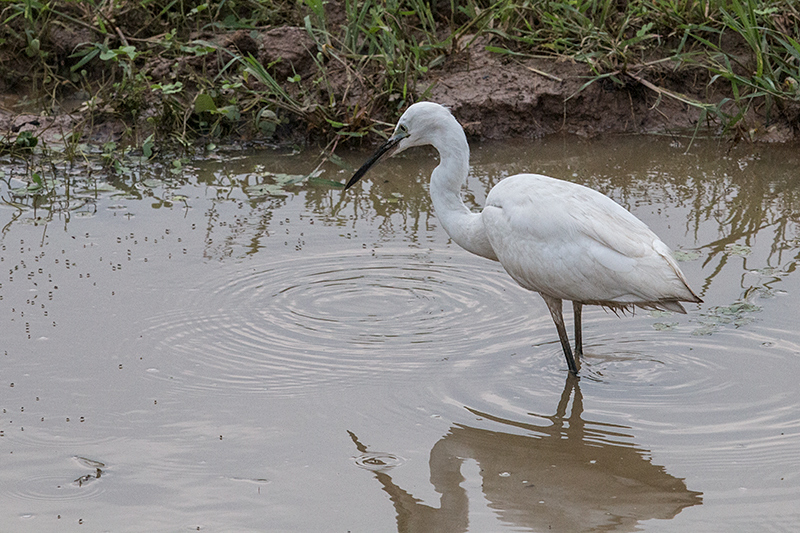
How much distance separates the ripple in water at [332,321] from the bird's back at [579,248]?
A: 55 centimetres

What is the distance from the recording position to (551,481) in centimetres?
346

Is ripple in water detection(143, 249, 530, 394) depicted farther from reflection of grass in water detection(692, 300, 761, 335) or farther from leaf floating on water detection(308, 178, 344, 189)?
leaf floating on water detection(308, 178, 344, 189)

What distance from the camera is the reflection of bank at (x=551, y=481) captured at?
3232 mm

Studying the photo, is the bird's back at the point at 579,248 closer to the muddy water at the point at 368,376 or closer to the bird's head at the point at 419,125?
the muddy water at the point at 368,376

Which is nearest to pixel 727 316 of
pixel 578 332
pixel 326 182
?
pixel 578 332

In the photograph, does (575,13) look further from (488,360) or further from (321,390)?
(321,390)

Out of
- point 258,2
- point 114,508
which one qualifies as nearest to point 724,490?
point 114,508

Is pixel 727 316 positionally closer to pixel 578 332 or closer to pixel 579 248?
pixel 578 332

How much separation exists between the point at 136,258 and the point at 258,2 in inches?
142

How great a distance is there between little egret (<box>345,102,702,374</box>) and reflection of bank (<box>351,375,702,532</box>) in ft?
1.89

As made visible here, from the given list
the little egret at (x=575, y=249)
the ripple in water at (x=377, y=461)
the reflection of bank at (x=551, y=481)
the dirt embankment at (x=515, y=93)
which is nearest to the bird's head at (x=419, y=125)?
the little egret at (x=575, y=249)

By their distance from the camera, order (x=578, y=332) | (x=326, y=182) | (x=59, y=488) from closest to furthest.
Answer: (x=59, y=488) → (x=578, y=332) → (x=326, y=182)

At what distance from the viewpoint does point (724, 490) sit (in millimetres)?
3340

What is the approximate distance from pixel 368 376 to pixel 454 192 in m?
1.10
